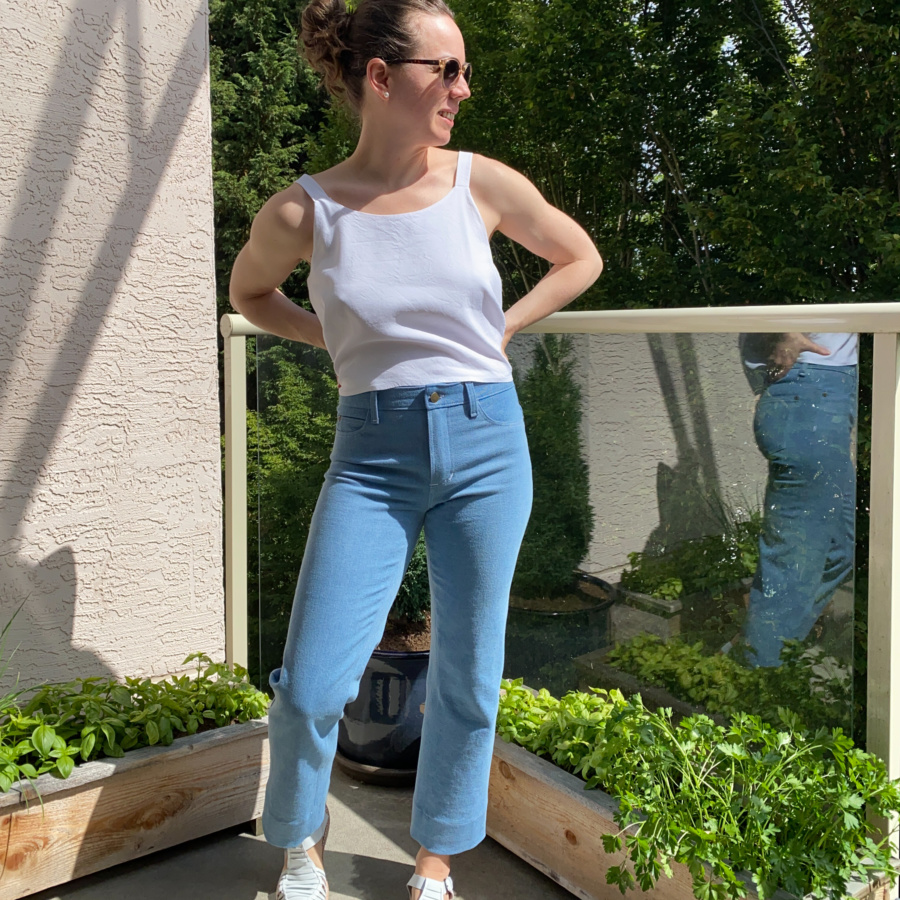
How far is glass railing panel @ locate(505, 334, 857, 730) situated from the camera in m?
1.91

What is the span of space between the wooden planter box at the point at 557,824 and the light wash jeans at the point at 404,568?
0.29m

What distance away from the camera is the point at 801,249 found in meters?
8.60

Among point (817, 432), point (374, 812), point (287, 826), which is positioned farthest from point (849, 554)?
point (374, 812)

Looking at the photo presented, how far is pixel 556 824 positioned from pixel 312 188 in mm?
1419

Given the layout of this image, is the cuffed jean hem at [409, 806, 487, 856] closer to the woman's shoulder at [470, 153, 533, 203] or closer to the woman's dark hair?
the woman's shoulder at [470, 153, 533, 203]

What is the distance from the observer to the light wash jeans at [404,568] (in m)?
1.69

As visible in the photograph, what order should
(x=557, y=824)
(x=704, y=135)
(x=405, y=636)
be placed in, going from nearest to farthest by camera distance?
(x=557, y=824), (x=405, y=636), (x=704, y=135)

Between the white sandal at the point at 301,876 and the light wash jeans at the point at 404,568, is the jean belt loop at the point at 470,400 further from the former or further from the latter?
the white sandal at the point at 301,876

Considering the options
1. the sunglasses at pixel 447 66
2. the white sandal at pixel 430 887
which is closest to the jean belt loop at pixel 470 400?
the sunglasses at pixel 447 66

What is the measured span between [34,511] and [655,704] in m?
1.70

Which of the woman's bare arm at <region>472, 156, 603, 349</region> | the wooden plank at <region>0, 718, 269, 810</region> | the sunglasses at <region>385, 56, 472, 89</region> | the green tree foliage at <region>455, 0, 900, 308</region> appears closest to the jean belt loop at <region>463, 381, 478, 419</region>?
the woman's bare arm at <region>472, 156, 603, 349</region>

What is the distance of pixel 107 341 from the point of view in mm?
2697

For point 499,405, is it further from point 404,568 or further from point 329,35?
point 329,35

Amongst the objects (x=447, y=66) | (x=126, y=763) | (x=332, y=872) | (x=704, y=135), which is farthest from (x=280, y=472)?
(x=704, y=135)
